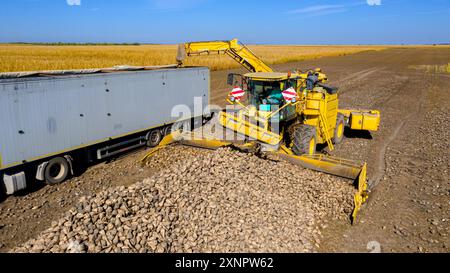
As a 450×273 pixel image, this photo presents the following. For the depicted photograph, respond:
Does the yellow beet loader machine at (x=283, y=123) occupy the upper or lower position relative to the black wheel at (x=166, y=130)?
upper

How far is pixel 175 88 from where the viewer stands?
13750 mm

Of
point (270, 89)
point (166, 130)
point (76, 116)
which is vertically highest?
point (270, 89)

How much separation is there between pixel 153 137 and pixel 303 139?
5687 mm

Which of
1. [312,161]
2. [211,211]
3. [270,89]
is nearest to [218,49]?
[270,89]

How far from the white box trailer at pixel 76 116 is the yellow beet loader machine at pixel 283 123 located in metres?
1.79

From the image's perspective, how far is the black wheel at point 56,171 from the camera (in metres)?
9.57

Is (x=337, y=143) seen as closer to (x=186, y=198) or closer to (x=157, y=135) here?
(x=157, y=135)

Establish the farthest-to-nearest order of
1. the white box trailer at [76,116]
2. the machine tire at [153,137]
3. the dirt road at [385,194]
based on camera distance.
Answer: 1. the machine tire at [153,137]
2. the white box trailer at [76,116]
3. the dirt road at [385,194]

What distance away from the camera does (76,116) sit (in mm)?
10047

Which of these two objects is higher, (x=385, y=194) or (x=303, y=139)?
(x=303, y=139)

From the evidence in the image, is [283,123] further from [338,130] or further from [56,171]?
[56,171]

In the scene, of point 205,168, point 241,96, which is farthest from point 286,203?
point 241,96

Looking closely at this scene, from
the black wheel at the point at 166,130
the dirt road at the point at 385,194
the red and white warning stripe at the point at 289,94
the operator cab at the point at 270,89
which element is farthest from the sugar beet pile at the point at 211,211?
the black wheel at the point at 166,130

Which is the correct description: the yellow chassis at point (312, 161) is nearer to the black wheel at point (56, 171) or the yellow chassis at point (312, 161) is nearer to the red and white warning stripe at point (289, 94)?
the red and white warning stripe at point (289, 94)
